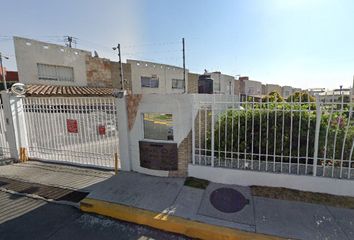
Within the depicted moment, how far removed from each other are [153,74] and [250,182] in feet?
65.4

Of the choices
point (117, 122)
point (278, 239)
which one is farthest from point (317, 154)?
point (117, 122)

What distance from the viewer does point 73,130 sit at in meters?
6.54

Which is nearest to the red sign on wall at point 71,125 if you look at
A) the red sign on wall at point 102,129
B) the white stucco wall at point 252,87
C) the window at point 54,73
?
the red sign on wall at point 102,129

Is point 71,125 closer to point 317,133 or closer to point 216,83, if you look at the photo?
point 317,133

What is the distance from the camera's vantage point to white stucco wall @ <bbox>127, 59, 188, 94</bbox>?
69.3 feet

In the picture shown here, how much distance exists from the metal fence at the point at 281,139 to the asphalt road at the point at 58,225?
228cm

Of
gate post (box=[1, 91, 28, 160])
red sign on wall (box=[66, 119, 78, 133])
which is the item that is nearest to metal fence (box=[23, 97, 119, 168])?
red sign on wall (box=[66, 119, 78, 133])

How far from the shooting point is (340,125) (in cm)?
459

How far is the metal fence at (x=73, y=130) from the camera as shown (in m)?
6.14

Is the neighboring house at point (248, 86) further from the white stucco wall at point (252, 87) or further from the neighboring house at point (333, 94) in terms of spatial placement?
the neighboring house at point (333, 94)

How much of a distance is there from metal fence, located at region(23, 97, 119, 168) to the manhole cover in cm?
331

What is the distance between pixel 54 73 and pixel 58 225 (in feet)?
47.5

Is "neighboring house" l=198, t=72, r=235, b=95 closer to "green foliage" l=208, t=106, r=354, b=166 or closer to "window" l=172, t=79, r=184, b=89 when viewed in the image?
"window" l=172, t=79, r=184, b=89

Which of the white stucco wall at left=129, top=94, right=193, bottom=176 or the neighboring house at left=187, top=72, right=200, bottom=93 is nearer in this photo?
the white stucco wall at left=129, top=94, right=193, bottom=176
